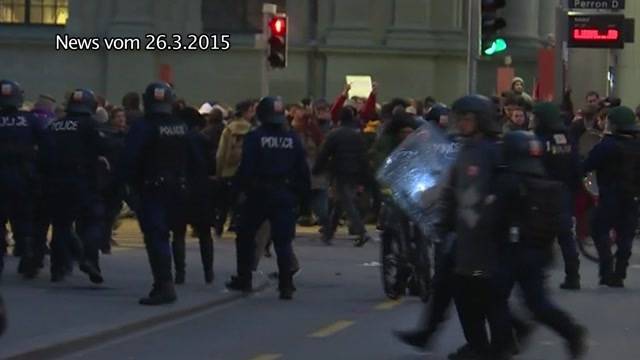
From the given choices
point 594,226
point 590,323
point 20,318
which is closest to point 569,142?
point 594,226

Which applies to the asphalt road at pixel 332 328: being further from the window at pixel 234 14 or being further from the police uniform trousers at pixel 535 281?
the window at pixel 234 14

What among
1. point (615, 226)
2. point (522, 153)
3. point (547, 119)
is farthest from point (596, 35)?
point (522, 153)

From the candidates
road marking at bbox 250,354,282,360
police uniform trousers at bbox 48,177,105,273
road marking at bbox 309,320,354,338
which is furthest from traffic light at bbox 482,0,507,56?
road marking at bbox 250,354,282,360

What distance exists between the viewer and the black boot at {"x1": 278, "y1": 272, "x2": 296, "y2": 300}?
16234 millimetres

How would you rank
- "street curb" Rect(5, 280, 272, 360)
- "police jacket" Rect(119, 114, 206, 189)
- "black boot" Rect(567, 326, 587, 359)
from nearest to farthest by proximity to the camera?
"black boot" Rect(567, 326, 587, 359) < "street curb" Rect(5, 280, 272, 360) < "police jacket" Rect(119, 114, 206, 189)

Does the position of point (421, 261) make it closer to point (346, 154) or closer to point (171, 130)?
point (171, 130)

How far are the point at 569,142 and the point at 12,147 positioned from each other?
5.62 meters

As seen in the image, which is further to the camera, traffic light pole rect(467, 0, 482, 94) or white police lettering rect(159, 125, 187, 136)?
traffic light pole rect(467, 0, 482, 94)

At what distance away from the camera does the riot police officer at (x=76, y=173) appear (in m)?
16.5

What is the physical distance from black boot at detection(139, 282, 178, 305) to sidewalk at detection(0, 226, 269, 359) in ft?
0.32

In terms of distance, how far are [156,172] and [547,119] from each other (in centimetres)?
409

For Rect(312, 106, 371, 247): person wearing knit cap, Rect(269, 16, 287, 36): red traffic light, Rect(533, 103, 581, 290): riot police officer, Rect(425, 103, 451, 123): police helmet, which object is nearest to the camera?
Rect(533, 103, 581, 290): riot police officer

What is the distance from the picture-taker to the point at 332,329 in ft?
46.9

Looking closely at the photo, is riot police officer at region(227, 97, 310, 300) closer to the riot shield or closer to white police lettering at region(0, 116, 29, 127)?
the riot shield
